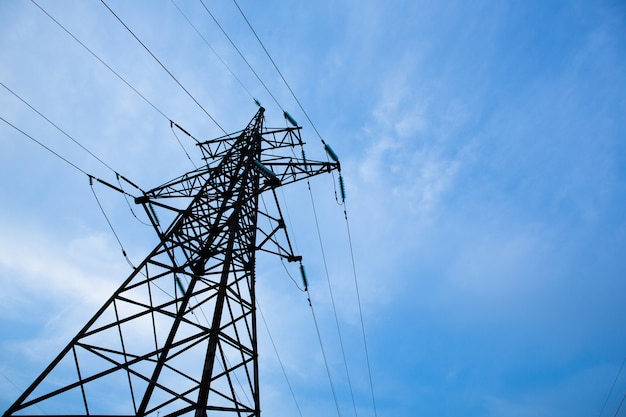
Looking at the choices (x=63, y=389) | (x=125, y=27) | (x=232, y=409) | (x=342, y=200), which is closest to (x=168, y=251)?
(x=63, y=389)

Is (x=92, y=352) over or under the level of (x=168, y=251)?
under

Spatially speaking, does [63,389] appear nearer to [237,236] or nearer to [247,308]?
[247,308]

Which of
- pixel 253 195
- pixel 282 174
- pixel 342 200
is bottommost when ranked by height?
pixel 253 195

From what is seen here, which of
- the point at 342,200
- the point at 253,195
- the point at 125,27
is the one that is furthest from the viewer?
the point at 342,200

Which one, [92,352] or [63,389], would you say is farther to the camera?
[92,352]

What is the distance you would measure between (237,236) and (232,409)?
129 inches

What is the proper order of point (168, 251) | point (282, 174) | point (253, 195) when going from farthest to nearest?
1. point (282, 174)
2. point (253, 195)
3. point (168, 251)

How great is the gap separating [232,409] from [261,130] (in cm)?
800

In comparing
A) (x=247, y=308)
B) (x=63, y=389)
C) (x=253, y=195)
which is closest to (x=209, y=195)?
(x=253, y=195)

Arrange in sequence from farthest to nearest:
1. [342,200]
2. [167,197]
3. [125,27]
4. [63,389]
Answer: [342,200]
[167,197]
[125,27]
[63,389]

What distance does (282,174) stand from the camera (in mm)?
9109

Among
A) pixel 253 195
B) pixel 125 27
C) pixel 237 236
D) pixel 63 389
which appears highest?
pixel 125 27

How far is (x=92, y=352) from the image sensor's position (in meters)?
4.95

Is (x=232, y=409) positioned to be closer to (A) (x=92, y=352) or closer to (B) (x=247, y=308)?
(B) (x=247, y=308)
